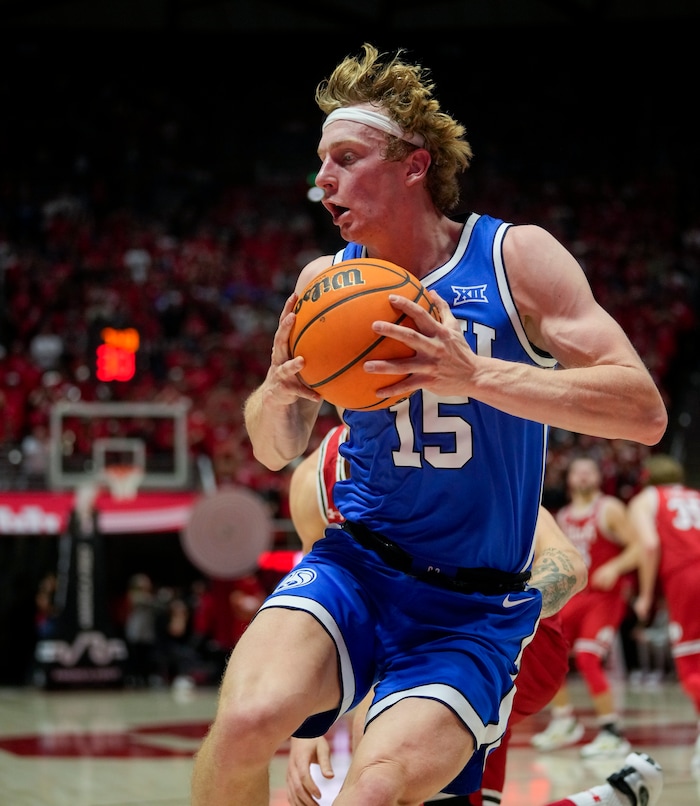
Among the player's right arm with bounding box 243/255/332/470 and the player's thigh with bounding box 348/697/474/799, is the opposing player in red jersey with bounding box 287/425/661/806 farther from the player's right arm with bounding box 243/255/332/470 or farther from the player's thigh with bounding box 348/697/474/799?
the player's thigh with bounding box 348/697/474/799

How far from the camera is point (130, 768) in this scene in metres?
7.07

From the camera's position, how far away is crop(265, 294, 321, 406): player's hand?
9.50 ft

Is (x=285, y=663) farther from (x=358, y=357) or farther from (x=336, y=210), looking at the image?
(x=336, y=210)

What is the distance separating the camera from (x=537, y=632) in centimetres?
391

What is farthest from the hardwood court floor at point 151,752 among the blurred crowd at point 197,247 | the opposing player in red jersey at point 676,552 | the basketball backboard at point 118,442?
the blurred crowd at point 197,247

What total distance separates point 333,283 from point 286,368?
0.24 meters

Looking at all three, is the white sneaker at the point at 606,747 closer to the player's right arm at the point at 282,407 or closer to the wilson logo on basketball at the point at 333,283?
the player's right arm at the point at 282,407

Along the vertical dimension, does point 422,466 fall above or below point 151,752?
above

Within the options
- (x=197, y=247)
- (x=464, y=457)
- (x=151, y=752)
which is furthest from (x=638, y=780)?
(x=197, y=247)

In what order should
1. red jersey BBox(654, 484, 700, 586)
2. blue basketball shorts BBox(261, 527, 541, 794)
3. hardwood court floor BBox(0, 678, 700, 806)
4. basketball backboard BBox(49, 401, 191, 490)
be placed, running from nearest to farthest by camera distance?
blue basketball shorts BBox(261, 527, 541, 794), hardwood court floor BBox(0, 678, 700, 806), red jersey BBox(654, 484, 700, 586), basketball backboard BBox(49, 401, 191, 490)

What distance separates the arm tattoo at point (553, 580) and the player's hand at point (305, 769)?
803 mm

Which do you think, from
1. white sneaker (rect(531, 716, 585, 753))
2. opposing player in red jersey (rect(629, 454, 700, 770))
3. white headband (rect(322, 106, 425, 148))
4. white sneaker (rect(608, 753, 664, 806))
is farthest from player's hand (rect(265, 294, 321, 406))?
white sneaker (rect(531, 716, 585, 753))

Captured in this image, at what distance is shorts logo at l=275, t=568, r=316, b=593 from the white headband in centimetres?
123

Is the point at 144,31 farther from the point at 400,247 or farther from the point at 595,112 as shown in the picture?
the point at 400,247
